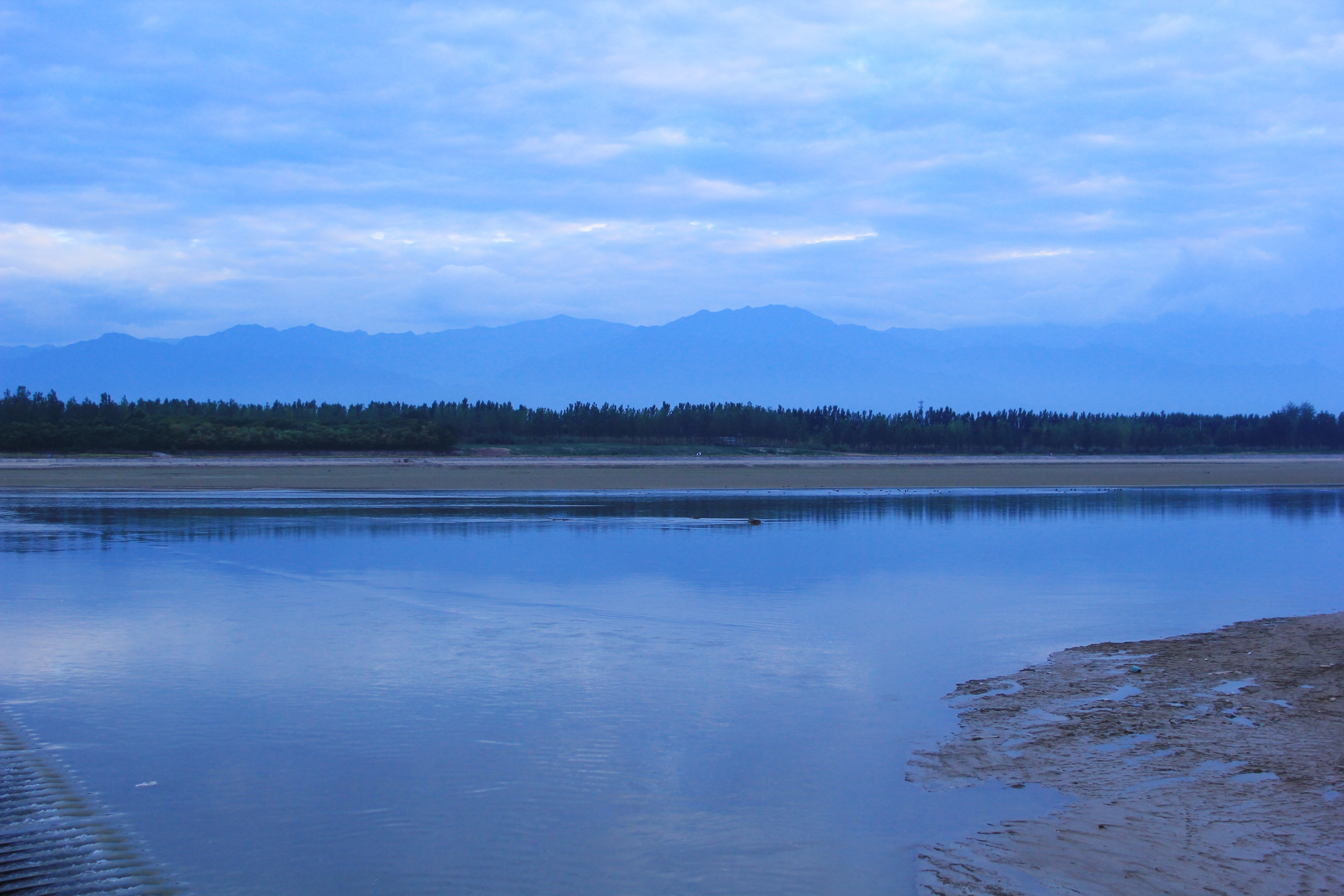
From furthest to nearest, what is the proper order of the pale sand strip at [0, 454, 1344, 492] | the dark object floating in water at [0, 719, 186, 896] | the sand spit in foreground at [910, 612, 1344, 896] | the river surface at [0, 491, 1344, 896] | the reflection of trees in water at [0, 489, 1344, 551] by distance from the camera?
the pale sand strip at [0, 454, 1344, 492]
the reflection of trees in water at [0, 489, 1344, 551]
the river surface at [0, 491, 1344, 896]
the sand spit in foreground at [910, 612, 1344, 896]
the dark object floating in water at [0, 719, 186, 896]

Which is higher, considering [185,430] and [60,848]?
A: [185,430]

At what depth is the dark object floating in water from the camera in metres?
5.19

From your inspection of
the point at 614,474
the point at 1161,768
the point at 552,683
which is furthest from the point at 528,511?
the point at 1161,768

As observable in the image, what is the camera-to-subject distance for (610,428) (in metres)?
86.8

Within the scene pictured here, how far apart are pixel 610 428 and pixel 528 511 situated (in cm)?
5557

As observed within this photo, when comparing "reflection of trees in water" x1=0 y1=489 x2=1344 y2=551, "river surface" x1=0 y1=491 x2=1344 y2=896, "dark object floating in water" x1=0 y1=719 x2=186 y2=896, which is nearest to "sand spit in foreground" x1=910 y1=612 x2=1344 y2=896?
"river surface" x1=0 y1=491 x2=1344 y2=896

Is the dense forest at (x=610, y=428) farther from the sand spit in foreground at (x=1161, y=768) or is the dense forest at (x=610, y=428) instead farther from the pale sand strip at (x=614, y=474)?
the sand spit in foreground at (x=1161, y=768)

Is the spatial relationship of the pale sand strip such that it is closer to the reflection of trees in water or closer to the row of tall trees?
the row of tall trees

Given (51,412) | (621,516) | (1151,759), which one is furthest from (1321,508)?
(51,412)

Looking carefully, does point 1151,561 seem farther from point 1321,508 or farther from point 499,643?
point 1321,508

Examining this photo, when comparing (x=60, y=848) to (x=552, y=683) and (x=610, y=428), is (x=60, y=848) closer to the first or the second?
(x=552, y=683)

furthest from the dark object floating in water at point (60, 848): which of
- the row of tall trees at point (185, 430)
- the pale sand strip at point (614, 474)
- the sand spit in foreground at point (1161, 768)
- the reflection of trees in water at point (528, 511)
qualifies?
the row of tall trees at point (185, 430)

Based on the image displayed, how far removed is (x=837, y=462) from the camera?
68812 millimetres

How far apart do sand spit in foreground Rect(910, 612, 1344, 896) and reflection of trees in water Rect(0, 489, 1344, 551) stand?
16.5m
